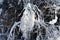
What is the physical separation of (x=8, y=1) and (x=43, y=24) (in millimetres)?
895

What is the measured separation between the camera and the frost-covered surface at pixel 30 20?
4.96m

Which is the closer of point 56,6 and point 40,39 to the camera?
point 40,39

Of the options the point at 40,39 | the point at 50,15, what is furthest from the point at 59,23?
the point at 40,39

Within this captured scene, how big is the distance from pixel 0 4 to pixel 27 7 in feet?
2.16

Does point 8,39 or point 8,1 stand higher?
point 8,1

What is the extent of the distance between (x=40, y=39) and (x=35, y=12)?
21.0 inches

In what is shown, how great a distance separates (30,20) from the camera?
4.98m

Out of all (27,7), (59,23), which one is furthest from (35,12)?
(59,23)

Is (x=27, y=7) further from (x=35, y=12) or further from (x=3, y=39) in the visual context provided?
(x=3, y=39)

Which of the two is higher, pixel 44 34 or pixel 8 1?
pixel 8 1

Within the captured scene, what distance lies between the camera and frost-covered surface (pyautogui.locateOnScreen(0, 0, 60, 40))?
496 cm

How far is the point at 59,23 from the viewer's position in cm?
523

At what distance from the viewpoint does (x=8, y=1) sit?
5477 millimetres

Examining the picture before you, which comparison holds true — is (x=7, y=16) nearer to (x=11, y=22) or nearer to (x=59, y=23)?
(x=11, y=22)
